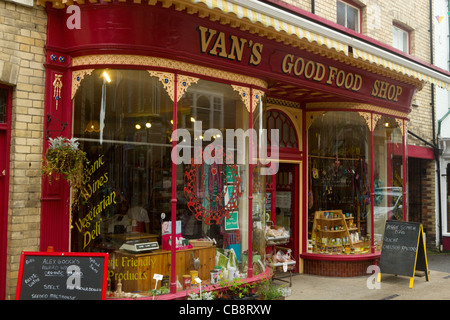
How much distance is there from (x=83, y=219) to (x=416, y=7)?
11622mm

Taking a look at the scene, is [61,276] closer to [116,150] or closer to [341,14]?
[116,150]

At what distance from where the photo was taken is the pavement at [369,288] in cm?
773

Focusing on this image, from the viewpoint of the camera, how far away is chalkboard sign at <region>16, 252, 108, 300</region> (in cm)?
483

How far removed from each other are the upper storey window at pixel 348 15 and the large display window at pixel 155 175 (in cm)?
511

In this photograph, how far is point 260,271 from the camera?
7.18 meters

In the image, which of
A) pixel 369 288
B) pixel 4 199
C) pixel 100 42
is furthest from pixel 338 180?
pixel 4 199

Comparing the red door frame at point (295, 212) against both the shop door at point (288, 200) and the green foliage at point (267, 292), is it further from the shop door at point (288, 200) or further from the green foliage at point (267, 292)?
the green foliage at point (267, 292)

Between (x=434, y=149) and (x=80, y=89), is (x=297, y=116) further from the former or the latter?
(x=434, y=149)

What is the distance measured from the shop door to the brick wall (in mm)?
5513

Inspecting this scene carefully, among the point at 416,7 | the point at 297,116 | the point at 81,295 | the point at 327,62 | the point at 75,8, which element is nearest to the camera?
the point at 81,295

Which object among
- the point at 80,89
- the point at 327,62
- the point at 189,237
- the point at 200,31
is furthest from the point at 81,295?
the point at 327,62

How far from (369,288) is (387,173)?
10.5 feet

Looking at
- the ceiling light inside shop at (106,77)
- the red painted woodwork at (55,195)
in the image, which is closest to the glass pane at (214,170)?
the ceiling light inside shop at (106,77)

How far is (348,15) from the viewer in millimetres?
10789
